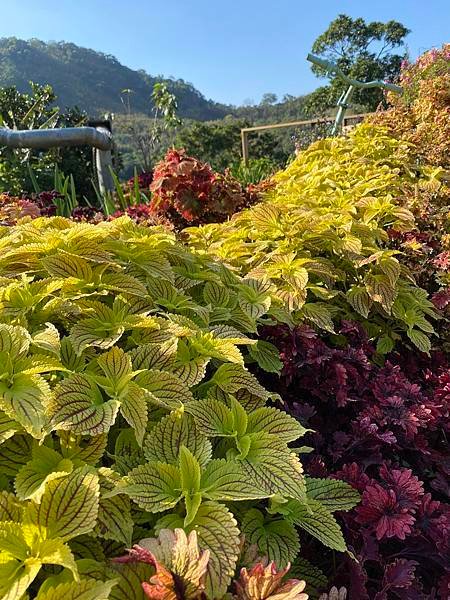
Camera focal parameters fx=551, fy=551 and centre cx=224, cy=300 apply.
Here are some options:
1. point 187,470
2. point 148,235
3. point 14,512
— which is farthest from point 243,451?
point 148,235

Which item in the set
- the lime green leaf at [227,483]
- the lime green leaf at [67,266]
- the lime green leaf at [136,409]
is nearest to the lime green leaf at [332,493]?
the lime green leaf at [227,483]

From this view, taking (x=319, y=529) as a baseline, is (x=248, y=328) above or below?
above

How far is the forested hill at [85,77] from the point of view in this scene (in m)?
52.7

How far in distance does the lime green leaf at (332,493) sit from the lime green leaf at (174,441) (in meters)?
0.24

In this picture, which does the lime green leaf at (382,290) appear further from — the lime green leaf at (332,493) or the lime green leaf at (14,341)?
the lime green leaf at (14,341)

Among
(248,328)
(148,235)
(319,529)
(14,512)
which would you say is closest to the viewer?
(14,512)

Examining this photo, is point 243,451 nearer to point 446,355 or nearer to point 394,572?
point 394,572

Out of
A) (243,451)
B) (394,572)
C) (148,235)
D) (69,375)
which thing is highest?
(148,235)

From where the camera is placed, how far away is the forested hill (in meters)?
52.7

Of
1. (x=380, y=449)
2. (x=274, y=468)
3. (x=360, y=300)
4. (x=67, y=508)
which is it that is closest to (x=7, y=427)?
(x=67, y=508)

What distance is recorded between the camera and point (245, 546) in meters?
0.86

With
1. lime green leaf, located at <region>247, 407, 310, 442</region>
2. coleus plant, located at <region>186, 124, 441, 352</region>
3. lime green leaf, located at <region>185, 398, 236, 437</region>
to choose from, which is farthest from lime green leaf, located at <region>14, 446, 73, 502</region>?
coleus plant, located at <region>186, 124, 441, 352</region>

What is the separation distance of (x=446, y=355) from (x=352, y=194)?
0.85 m

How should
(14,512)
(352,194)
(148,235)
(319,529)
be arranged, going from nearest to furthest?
(14,512) → (319,529) → (148,235) → (352,194)
